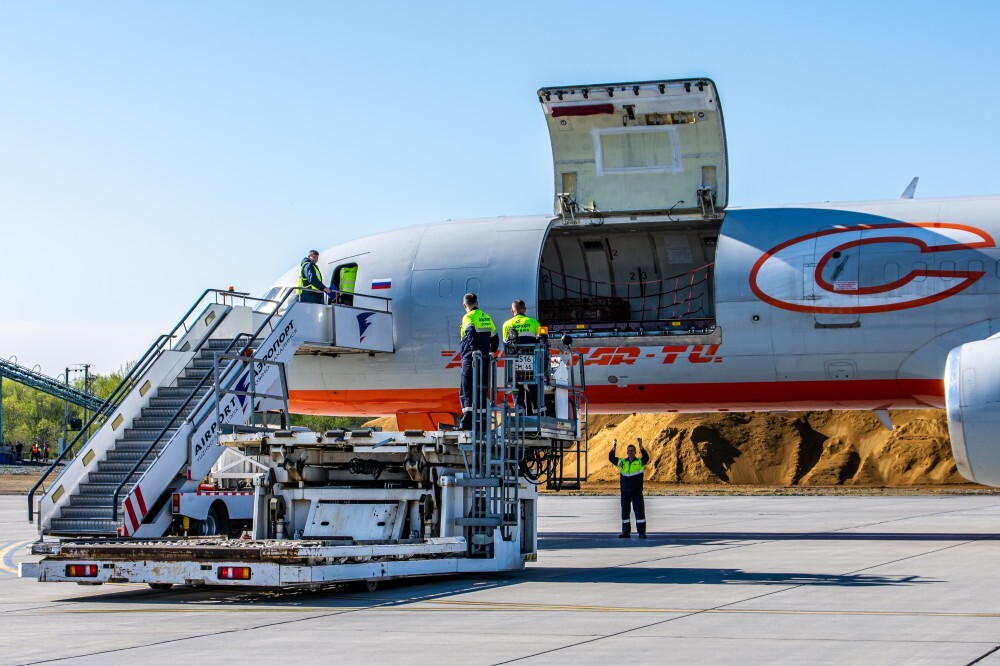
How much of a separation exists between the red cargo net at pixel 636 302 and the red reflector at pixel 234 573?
40.5 ft

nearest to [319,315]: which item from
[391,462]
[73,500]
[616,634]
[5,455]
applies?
[73,500]

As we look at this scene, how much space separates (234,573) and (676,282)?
13.8 meters

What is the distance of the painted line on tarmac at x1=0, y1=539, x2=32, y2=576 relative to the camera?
707 inches

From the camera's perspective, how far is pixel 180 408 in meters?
18.7

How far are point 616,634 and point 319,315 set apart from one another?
1327 cm

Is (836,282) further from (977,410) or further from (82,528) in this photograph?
(82,528)

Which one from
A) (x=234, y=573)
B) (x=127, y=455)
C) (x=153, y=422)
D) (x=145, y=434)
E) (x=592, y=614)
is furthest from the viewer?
(x=153, y=422)

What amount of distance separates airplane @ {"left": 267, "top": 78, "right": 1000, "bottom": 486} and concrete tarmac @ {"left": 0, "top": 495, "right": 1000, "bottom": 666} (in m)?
3.42

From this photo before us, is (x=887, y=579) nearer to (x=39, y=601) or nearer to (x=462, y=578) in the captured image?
(x=462, y=578)

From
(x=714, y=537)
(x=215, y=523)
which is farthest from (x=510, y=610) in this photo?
(x=714, y=537)

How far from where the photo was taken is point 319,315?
22656mm

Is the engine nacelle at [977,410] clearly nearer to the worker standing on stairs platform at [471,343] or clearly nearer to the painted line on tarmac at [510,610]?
the worker standing on stairs platform at [471,343]

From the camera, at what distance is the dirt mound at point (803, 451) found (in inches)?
2258

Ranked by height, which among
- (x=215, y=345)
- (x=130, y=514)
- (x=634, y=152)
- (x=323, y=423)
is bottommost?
(x=130, y=514)
